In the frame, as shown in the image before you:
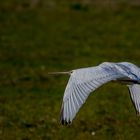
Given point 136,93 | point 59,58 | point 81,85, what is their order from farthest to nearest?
point 59,58 < point 136,93 < point 81,85

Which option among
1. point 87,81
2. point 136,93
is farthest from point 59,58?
point 87,81

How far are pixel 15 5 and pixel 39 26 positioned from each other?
3.36m

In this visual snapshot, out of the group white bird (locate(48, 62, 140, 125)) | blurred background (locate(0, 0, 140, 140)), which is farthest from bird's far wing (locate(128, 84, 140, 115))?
blurred background (locate(0, 0, 140, 140))

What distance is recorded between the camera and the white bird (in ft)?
A: 21.8

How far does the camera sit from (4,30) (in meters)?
21.0

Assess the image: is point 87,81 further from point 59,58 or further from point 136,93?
point 59,58

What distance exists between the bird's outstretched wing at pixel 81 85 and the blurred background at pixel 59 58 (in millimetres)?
2300

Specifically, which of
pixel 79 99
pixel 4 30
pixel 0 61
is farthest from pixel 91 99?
pixel 4 30

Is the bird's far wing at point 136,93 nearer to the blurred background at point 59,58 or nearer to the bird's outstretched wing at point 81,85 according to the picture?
the bird's outstretched wing at point 81,85

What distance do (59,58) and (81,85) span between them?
977 cm

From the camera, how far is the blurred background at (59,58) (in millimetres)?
10094

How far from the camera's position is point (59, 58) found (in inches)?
661

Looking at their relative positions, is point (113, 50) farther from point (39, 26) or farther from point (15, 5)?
point (15, 5)

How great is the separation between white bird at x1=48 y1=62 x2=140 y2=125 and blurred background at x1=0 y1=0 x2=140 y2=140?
208cm
